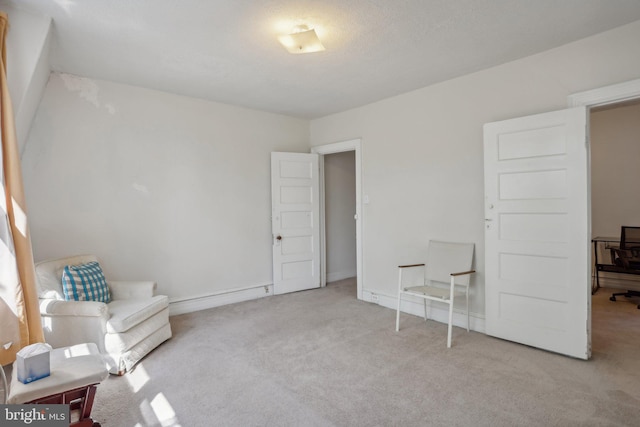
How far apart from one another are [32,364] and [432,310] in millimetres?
3442

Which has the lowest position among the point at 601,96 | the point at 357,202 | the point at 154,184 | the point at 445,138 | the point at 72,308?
the point at 72,308

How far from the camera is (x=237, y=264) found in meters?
4.66

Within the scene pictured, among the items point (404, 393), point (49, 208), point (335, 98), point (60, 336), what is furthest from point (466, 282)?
point (49, 208)

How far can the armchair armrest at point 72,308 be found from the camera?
105 inches

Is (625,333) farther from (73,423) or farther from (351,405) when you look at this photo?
(73,423)

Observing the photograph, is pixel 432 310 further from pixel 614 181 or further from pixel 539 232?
pixel 614 181

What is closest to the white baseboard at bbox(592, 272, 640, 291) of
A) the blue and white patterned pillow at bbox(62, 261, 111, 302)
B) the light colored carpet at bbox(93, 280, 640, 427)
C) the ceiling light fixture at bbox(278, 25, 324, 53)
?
the light colored carpet at bbox(93, 280, 640, 427)

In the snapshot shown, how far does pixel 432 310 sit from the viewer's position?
3885 millimetres

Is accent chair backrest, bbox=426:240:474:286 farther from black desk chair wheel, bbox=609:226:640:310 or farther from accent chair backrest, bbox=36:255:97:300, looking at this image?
accent chair backrest, bbox=36:255:97:300

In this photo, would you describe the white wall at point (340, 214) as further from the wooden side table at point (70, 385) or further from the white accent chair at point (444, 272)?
the wooden side table at point (70, 385)

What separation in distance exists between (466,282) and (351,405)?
178 cm

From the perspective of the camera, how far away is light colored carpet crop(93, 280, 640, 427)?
6.90 ft

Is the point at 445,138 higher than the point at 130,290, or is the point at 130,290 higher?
the point at 445,138

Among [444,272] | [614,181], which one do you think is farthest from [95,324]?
[614,181]
